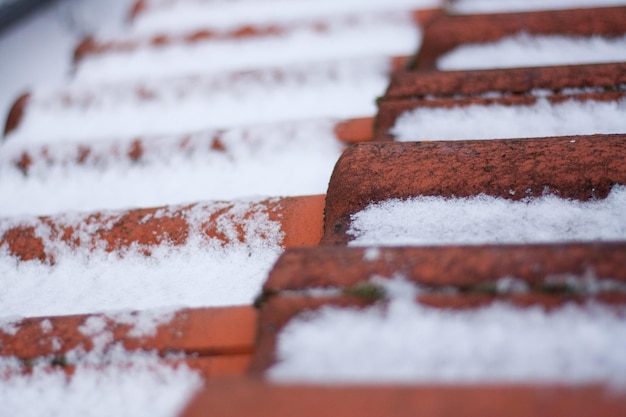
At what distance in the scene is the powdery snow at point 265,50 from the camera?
1.66 meters

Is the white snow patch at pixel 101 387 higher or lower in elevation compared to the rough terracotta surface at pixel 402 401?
lower

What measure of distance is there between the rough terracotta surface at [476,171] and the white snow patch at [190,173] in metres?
0.25

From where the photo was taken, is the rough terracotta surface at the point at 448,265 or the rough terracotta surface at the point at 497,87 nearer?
the rough terracotta surface at the point at 448,265

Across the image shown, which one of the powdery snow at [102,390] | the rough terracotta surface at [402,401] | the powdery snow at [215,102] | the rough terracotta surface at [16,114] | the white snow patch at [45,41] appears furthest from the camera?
the white snow patch at [45,41]

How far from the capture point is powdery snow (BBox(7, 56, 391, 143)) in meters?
1.39

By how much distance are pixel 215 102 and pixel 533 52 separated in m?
0.82

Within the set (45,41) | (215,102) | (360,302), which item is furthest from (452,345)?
(45,41)

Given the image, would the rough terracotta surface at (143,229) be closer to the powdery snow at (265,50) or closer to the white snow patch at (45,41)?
the powdery snow at (265,50)

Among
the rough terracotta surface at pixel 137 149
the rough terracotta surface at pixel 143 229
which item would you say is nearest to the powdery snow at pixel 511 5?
the rough terracotta surface at pixel 137 149

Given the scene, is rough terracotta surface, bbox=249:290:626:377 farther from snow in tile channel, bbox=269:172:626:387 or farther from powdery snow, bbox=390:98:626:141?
powdery snow, bbox=390:98:626:141

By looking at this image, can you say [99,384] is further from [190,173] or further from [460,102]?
[460,102]

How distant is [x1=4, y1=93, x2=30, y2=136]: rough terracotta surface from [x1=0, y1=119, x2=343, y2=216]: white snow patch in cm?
34

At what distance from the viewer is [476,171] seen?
0.81 metres

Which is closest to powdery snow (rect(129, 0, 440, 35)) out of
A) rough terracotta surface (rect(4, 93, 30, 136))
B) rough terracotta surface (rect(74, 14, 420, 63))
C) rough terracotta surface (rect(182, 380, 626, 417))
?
rough terracotta surface (rect(74, 14, 420, 63))
